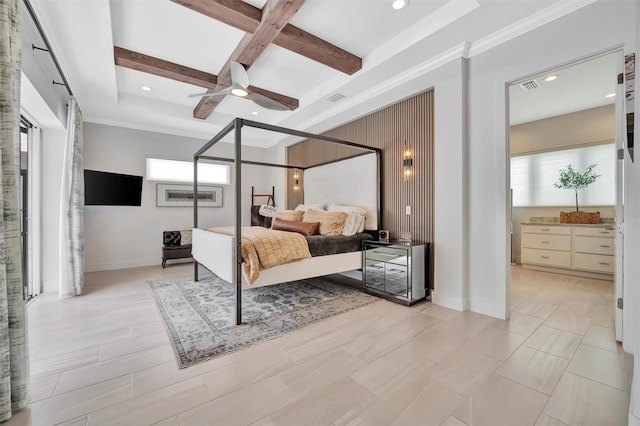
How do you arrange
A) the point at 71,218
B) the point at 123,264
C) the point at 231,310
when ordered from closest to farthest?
the point at 231,310, the point at 71,218, the point at 123,264

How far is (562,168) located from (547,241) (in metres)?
A: 1.45

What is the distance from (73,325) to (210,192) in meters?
4.02

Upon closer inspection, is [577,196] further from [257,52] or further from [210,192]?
[210,192]

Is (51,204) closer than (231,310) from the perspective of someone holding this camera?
No

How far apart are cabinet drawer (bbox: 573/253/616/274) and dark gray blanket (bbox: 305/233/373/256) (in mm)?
3655

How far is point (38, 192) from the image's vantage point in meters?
3.66

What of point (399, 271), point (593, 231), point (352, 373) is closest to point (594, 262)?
point (593, 231)

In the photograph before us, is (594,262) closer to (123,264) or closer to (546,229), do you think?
(546,229)

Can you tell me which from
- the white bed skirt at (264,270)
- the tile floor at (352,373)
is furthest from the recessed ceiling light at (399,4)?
the tile floor at (352,373)

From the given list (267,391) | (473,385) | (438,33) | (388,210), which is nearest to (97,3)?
(438,33)

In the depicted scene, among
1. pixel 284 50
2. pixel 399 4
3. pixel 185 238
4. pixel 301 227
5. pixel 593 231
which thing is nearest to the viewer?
pixel 399 4

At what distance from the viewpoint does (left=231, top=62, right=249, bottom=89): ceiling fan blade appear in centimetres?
283

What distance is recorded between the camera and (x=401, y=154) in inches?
147

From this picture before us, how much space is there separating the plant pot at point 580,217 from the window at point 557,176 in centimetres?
30
